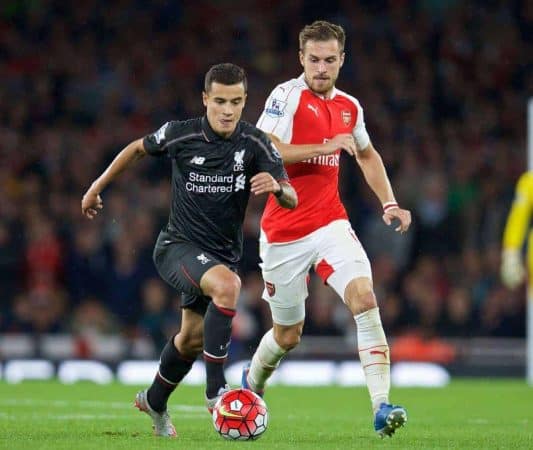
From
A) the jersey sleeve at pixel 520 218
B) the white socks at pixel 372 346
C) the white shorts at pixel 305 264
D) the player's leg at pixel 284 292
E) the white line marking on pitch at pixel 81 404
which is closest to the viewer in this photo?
the white socks at pixel 372 346

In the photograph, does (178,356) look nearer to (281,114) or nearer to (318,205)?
(318,205)

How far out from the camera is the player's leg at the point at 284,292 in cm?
855

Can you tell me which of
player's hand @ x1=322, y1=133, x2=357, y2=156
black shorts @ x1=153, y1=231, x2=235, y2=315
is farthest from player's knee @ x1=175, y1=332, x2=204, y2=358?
player's hand @ x1=322, y1=133, x2=357, y2=156

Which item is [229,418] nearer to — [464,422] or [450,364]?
[464,422]

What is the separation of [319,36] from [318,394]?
5758 millimetres

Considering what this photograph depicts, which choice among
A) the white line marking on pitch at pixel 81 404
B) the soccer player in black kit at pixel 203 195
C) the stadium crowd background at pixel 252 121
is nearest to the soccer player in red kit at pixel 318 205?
the soccer player in black kit at pixel 203 195

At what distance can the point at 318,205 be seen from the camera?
847 cm

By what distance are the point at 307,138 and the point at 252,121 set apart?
10.1 m

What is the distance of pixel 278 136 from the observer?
8312 mm

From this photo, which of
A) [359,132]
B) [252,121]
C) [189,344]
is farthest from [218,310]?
[252,121]

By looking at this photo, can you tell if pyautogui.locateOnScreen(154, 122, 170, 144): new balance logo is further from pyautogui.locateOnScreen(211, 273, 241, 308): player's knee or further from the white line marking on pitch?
the white line marking on pitch

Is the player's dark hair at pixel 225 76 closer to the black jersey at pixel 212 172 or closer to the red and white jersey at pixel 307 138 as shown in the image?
the black jersey at pixel 212 172

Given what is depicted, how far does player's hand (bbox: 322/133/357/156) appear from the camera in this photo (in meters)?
7.83

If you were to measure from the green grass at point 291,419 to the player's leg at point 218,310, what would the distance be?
0.49 metres
